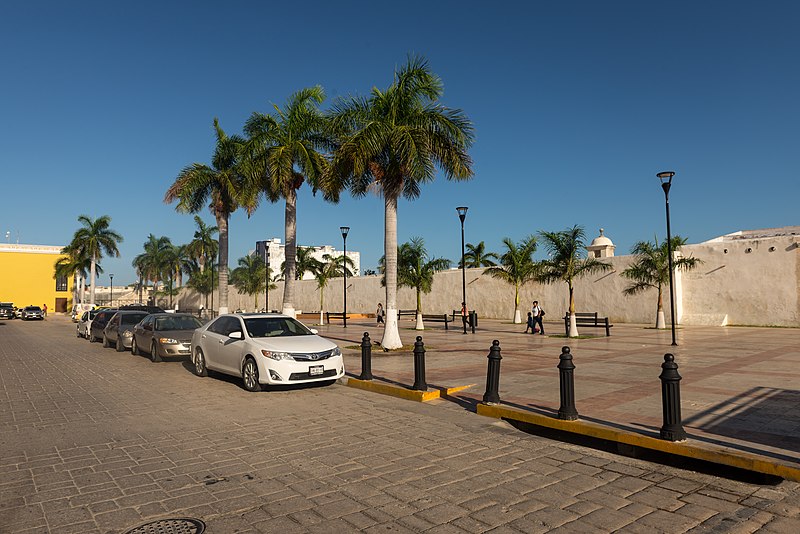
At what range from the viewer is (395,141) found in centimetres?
1656

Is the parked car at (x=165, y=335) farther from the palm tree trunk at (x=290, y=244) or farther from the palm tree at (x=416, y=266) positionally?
the palm tree at (x=416, y=266)

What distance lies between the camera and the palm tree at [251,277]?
191ft

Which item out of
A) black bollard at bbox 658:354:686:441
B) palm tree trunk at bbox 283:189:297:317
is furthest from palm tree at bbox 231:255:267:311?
black bollard at bbox 658:354:686:441

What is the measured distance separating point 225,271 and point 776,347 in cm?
2416

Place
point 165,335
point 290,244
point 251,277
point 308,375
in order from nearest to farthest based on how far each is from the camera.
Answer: point 308,375, point 165,335, point 290,244, point 251,277

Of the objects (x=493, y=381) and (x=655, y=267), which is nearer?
(x=493, y=381)

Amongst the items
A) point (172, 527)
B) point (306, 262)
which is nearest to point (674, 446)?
point (172, 527)

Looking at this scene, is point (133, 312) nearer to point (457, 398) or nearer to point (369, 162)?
point (369, 162)

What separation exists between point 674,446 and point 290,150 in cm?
1885

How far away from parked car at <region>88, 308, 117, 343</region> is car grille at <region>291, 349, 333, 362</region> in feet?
54.0

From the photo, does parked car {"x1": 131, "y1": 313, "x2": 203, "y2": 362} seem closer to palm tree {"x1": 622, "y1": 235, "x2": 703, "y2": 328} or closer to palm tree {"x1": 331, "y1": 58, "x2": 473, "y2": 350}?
palm tree {"x1": 331, "y1": 58, "x2": 473, "y2": 350}

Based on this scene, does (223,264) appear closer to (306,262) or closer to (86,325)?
(86,325)

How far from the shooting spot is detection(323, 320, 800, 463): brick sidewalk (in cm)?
711

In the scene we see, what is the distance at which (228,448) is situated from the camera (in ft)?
21.5
